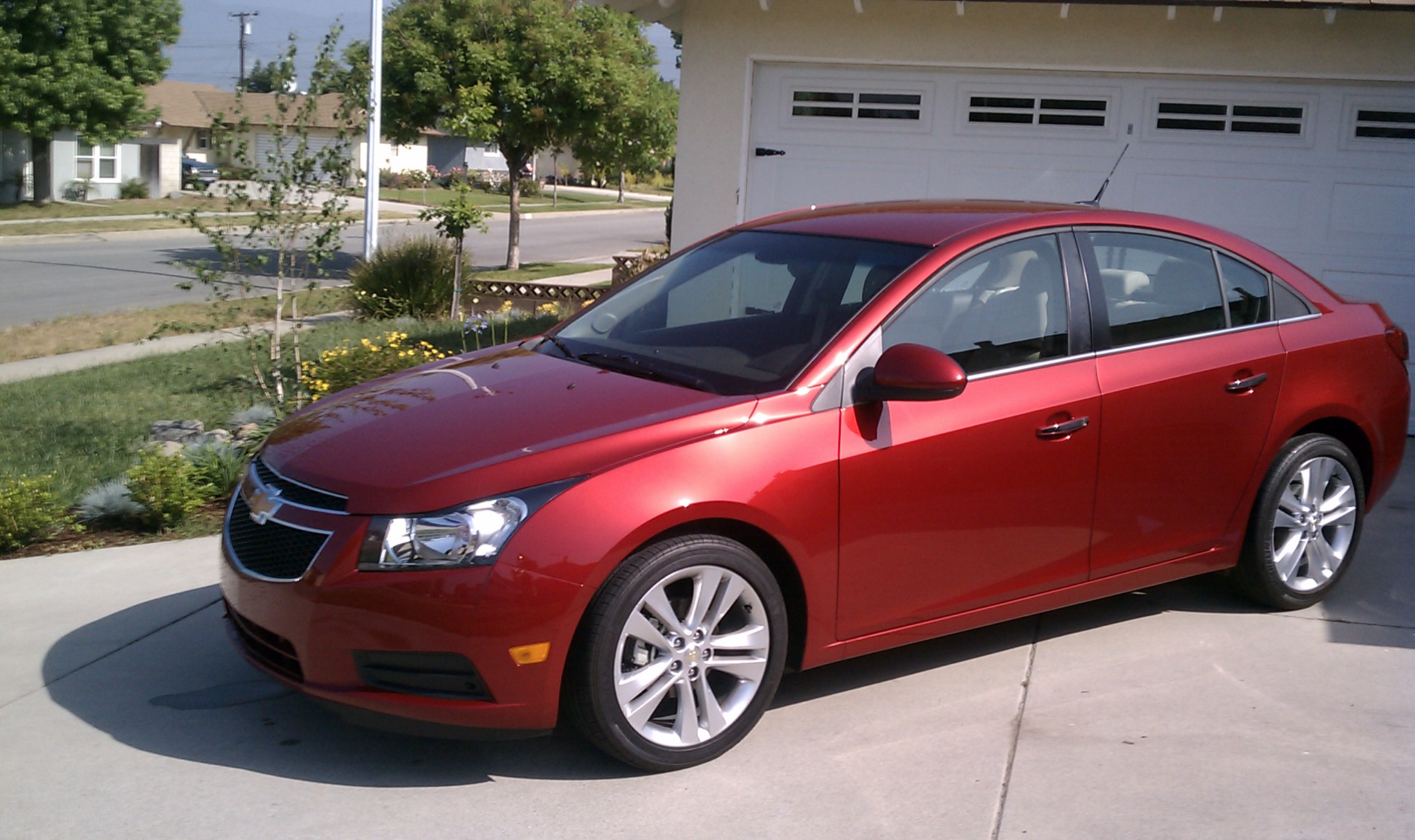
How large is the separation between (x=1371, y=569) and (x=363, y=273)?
1227cm

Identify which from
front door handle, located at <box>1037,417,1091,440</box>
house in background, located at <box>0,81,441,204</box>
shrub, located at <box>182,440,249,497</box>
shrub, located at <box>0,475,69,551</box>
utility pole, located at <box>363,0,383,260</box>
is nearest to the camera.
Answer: front door handle, located at <box>1037,417,1091,440</box>

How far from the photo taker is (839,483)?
416 cm

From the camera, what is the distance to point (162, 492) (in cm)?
668

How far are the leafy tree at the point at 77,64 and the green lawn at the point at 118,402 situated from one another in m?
30.1

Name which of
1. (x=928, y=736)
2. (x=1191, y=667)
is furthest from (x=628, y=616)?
(x=1191, y=667)

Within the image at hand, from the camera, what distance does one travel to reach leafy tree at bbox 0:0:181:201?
37625mm

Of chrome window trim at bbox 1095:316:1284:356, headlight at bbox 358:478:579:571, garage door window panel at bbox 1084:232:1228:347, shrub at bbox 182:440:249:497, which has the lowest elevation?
shrub at bbox 182:440:249:497

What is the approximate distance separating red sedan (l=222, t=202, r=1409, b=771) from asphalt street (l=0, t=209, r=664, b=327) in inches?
228

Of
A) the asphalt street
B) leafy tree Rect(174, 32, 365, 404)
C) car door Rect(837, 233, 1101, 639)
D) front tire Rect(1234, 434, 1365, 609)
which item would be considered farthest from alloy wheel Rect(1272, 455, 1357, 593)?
the asphalt street

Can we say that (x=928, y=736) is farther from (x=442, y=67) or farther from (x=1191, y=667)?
(x=442, y=67)

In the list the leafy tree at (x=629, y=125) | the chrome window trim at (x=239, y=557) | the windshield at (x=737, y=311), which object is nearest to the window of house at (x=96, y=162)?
the leafy tree at (x=629, y=125)

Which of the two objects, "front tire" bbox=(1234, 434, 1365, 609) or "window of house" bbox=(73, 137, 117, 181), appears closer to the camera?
"front tire" bbox=(1234, 434, 1365, 609)

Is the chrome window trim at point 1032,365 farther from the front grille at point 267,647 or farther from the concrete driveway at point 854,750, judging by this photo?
the front grille at point 267,647

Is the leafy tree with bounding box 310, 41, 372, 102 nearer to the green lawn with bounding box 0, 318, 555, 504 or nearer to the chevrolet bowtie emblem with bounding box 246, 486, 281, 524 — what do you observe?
the green lawn with bounding box 0, 318, 555, 504
